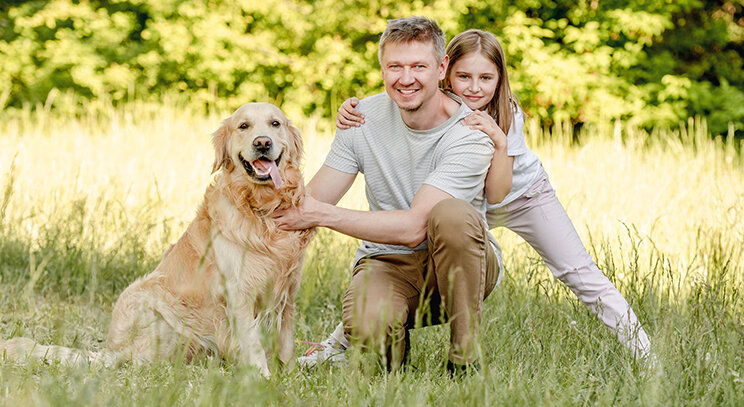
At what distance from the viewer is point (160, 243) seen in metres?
4.77

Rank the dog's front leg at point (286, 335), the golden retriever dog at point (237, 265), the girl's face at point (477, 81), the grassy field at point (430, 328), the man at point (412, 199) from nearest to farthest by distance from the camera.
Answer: the grassy field at point (430, 328)
the man at point (412, 199)
the golden retriever dog at point (237, 265)
the dog's front leg at point (286, 335)
the girl's face at point (477, 81)

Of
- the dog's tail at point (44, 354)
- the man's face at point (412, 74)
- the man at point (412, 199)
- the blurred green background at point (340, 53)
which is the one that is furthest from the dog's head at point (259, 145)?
the blurred green background at point (340, 53)

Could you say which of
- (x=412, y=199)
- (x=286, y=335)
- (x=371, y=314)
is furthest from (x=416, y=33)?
(x=286, y=335)

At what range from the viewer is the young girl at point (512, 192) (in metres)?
3.04

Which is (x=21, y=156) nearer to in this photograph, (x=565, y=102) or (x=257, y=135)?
(x=257, y=135)

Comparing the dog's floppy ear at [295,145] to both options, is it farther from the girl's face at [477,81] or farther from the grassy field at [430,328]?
the girl's face at [477,81]

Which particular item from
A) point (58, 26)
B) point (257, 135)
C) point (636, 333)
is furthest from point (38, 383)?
point (58, 26)

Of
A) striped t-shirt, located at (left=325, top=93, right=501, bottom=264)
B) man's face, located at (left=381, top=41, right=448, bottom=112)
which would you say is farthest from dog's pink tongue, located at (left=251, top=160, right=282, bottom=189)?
man's face, located at (left=381, top=41, right=448, bottom=112)

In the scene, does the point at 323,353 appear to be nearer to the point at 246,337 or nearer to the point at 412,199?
the point at 246,337

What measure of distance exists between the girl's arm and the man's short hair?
309 mm

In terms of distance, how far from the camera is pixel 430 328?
3.47 meters

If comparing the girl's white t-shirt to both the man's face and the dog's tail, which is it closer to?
the man's face

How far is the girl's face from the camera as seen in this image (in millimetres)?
3396

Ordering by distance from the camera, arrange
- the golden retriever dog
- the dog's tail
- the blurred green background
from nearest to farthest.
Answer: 1. the dog's tail
2. the golden retriever dog
3. the blurred green background
